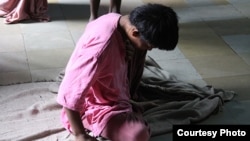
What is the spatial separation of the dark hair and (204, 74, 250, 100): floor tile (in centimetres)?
84

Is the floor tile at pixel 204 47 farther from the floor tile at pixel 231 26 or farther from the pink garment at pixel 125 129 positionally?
the pink garment at pixel 125 129

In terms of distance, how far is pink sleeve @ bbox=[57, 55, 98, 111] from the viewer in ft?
4.44

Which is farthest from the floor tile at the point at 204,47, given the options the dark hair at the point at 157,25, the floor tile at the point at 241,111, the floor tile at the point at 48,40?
the dark hair at the point at 157,25

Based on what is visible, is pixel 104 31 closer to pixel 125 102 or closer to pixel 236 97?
pixel 125 102

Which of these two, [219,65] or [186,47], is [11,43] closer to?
[186,47]

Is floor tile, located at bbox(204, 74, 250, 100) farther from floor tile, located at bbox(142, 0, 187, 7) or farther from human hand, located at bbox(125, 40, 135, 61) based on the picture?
floor tile, located at bbox(142, 0, 187, 7)

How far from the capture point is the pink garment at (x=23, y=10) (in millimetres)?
2875

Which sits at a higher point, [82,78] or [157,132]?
[82,78]

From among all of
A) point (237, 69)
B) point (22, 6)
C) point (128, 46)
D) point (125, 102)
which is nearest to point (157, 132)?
point (125, 102)

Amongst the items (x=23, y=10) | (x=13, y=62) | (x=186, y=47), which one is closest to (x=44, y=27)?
(x=23, y=10)

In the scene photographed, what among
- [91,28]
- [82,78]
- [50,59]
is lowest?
[50,59]

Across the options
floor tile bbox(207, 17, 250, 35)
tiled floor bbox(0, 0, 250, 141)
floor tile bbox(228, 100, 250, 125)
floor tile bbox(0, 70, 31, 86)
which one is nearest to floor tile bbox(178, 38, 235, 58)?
tiled floor bbox(0, 0, 250, 141)

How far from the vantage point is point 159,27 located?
1276 millimetres

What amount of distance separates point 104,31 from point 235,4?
7.06ft
